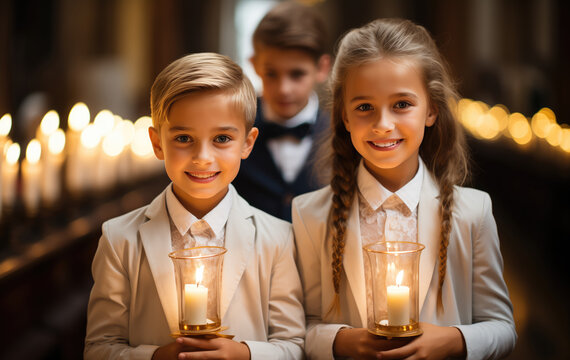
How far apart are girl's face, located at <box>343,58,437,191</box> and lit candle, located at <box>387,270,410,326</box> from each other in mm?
385

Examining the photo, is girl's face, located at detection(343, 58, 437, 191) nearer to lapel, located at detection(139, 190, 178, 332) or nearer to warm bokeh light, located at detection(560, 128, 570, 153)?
lapel, located at detection(139, 190, 178, 332)

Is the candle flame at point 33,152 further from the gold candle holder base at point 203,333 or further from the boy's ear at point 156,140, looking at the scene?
the gold candle holder base at point 203,333

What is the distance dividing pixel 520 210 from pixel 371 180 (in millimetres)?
4996

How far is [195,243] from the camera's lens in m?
1.70

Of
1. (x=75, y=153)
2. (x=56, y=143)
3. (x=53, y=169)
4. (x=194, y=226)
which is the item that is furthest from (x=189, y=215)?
(x=75, y=153)

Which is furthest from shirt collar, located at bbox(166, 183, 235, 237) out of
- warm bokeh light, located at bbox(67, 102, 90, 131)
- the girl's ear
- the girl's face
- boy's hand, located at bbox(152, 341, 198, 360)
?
warm bokeh light, located at bbox(67, 102, 90, 131)

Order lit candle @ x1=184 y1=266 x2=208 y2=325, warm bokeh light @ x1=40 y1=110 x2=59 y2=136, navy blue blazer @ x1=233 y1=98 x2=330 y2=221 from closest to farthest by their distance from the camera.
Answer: lit candle @ x1=184 y1=266 x2=208 y2=325
navy blue blazer @ x1=233 y1=98 x2=330 y2=221
warm bokeh light @ x1=40 y1=110 x2=59 y2=136

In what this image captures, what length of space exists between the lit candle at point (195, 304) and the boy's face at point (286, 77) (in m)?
1.23

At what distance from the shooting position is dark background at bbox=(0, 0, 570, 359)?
2812 millimetres

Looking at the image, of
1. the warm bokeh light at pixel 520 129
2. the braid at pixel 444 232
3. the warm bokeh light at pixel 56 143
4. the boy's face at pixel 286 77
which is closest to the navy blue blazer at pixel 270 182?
the boy's face at pixel 286 77

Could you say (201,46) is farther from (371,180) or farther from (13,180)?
(371,180)

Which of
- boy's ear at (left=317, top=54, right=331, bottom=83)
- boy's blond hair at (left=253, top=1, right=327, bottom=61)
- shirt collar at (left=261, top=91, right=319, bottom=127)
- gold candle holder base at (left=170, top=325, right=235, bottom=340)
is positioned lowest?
gold candle holder base at (left=170, top=325, right=235, bottom=340)

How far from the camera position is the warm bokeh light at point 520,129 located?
6.74 meters

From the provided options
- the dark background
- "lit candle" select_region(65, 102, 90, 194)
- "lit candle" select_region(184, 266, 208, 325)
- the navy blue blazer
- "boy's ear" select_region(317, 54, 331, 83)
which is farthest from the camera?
"lit candle" select_region(65, 102, 90, 194)
